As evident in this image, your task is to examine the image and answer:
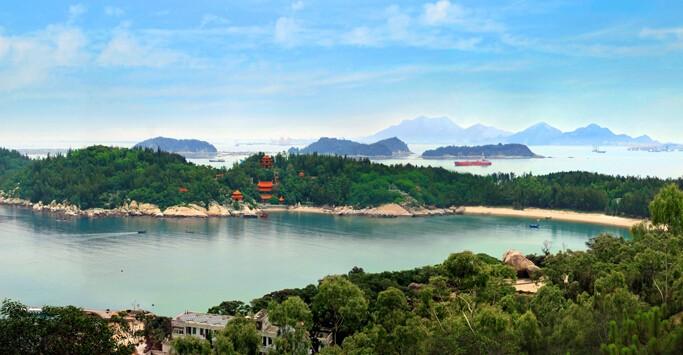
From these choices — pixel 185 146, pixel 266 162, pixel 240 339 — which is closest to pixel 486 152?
pixel 185 146

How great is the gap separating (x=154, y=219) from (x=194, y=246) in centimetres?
1206

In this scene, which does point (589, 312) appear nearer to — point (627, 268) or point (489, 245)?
point (627, 268)

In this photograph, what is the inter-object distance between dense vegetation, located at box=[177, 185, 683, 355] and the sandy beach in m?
26.1

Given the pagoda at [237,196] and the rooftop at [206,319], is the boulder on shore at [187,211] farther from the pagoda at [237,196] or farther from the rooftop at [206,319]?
the rooftop at [206,319]

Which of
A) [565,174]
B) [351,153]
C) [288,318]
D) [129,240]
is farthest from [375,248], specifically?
[351,153]

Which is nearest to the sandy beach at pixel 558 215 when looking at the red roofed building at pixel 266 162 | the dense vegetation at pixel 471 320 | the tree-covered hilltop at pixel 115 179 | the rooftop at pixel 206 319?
the red roofed building at pixel 266 162

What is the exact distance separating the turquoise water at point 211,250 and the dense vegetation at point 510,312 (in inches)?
302

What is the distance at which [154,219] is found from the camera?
1668 inches

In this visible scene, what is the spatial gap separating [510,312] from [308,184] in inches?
1586

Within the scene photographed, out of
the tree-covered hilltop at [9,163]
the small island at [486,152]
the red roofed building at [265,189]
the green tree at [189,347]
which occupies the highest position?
the small island at [486,152]

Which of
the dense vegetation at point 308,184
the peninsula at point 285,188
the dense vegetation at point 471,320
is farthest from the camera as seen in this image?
the dense vegetation at point 308,184

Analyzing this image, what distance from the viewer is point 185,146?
136 meters

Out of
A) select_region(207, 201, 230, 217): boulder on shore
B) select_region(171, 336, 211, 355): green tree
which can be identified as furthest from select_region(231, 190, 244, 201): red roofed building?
select_region(171, 336, 211, 355): green tree

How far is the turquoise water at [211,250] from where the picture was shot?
2200 centimetres
